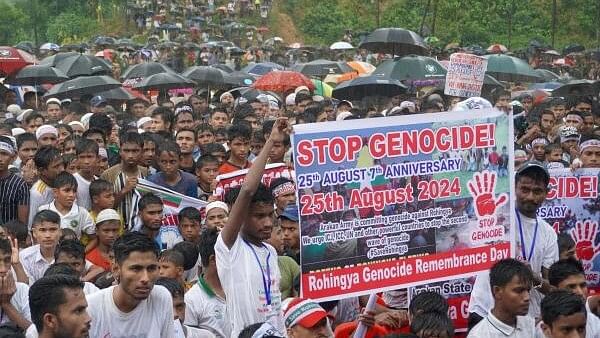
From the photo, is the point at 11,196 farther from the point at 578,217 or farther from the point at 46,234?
the point at 578,217

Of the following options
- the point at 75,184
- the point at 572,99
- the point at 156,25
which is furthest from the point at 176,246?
the point at 156,25

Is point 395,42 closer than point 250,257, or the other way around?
point 250,257

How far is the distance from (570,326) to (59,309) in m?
2.57

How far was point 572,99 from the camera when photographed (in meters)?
15.6

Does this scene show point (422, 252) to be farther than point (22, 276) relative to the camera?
No

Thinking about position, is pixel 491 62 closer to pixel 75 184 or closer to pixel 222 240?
pixel 75 184

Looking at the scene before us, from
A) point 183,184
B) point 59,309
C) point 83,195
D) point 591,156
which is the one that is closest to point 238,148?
point 183,184

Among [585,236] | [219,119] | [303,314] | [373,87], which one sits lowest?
[373,87]

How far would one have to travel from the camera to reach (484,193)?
6668 mm

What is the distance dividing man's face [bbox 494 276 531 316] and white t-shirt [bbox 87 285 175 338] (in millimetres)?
1756

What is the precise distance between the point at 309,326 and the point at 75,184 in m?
3.26

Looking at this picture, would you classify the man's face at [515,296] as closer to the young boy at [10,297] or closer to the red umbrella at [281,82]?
the young boy at [10,297]

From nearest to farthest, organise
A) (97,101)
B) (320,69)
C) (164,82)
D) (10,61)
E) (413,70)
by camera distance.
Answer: (97,101)
(164,82)
(413,70)
(10,61)
(320,69)

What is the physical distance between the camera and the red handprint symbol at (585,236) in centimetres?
807
